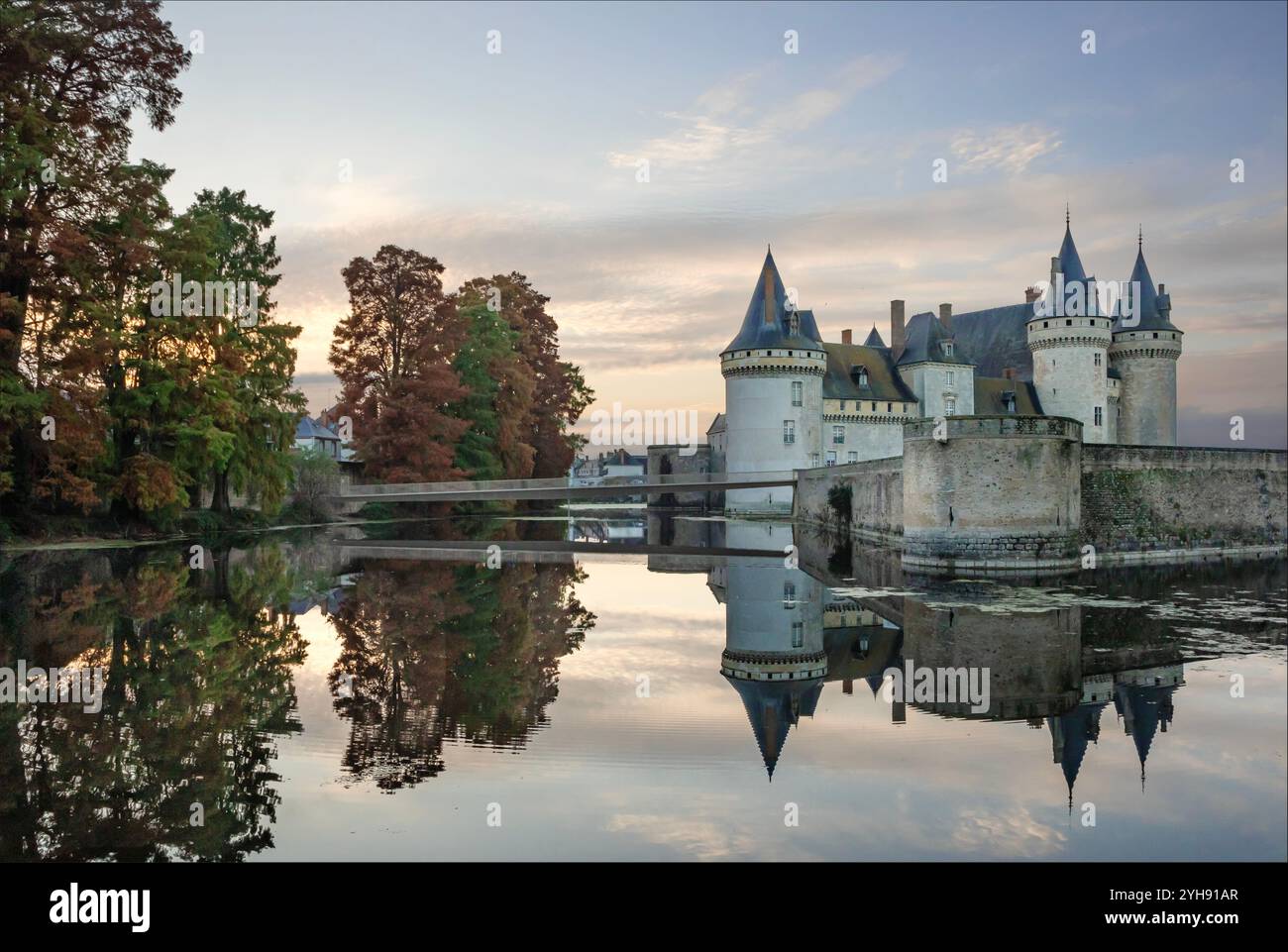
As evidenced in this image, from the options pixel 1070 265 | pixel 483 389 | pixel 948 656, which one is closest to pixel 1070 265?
pixel 1070 265

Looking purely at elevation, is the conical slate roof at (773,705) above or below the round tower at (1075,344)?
below

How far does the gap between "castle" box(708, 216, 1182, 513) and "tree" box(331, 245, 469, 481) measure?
42.8 ft

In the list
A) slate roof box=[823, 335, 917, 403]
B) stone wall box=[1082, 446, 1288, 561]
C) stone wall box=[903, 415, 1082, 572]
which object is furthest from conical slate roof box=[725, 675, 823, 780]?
slate roof box=[823, 335, 917, 403]

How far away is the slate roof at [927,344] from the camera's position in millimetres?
49188

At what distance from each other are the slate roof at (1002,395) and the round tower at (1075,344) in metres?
1.70

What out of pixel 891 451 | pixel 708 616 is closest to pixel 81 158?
pixel 708 616

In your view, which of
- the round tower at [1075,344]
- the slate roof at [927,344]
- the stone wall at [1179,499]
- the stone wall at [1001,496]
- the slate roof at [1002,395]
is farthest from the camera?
the slate roof at [1002,395]

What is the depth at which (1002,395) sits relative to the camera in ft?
162

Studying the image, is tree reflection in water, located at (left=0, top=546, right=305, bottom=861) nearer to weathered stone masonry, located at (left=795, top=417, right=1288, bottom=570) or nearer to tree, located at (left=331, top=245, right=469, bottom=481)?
weathered stone masonry, located at (left=795, top=417, right=1288, bottom=570)

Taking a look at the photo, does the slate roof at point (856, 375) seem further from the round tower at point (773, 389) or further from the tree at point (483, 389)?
the tree at point (483, 389)

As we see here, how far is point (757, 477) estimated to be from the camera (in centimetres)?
4262

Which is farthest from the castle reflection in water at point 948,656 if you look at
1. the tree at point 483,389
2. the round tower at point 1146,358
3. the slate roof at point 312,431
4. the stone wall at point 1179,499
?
the slate roof at point 312,431
